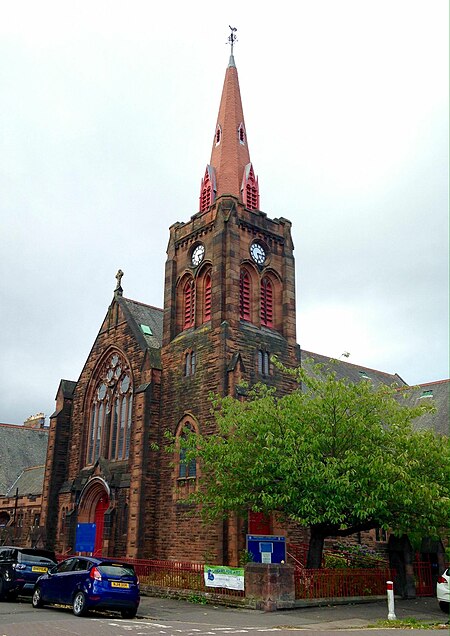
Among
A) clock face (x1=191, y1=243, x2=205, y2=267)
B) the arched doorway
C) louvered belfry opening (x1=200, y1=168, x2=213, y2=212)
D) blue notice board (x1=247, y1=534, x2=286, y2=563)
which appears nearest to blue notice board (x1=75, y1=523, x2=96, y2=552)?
the arched doorway

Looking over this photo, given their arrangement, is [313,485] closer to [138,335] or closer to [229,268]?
[229,268]

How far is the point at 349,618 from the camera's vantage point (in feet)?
56.4

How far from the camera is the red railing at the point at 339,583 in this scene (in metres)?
20.0

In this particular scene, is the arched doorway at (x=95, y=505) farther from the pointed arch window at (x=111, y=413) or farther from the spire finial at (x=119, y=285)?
the spire finial at (x=119, y=285)

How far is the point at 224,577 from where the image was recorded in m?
20.6

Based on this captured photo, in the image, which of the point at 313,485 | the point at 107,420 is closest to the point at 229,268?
the point at 107,420

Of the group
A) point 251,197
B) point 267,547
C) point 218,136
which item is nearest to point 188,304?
point 251,197

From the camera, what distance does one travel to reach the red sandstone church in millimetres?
29109

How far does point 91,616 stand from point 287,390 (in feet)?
53.8

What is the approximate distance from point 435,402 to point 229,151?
18.2m

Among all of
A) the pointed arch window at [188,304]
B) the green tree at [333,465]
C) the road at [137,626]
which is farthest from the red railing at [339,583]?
the pointed arch window at [188,304]

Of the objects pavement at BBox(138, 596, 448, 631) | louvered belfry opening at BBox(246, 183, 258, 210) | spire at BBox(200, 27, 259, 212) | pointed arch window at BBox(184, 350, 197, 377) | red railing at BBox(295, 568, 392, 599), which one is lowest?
pavement at BBox(138, 596, 448, 631)

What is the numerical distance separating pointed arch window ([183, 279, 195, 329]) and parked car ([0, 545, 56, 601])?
48.4ft

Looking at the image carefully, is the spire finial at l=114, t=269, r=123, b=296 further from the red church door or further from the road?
the road
